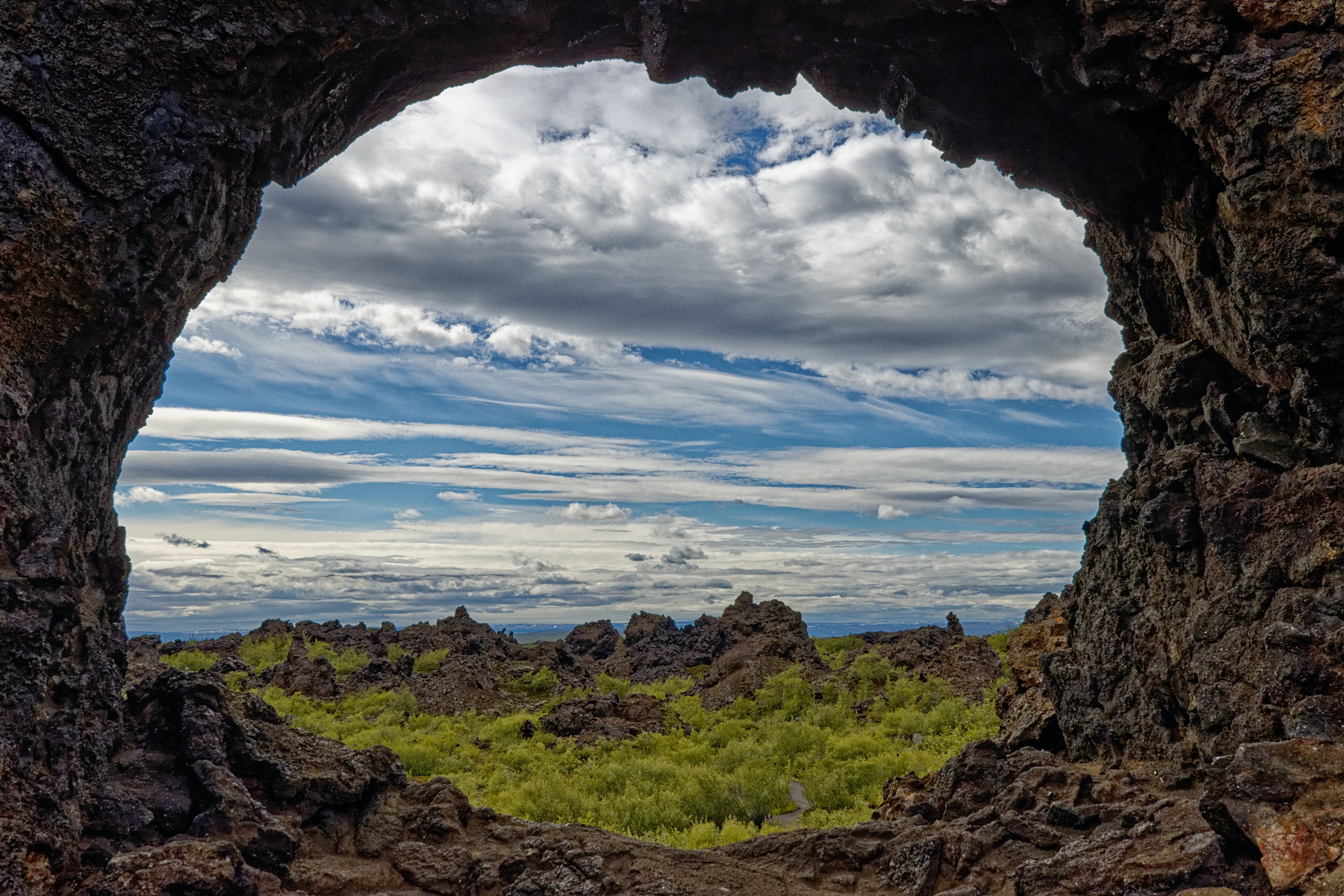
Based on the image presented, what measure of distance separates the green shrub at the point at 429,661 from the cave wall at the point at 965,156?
2888 cm

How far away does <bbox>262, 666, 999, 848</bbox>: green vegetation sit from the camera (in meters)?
16.2

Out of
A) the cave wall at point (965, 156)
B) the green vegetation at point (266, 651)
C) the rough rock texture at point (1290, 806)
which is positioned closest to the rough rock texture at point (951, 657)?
the cave wall at point (965, 156)

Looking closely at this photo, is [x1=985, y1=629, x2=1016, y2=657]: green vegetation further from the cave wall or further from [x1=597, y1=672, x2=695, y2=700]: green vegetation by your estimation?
the cave wall

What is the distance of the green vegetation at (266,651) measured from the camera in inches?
1425

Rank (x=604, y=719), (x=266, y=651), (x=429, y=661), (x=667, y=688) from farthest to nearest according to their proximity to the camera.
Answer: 1. (x=266, y=651)
2. (x=429, y=661)
3. (x=667, y=688)
4. (x=604, y=719)

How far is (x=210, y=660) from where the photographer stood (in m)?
34.5

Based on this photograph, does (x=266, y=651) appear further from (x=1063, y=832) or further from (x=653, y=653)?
(x=1063, y=832)

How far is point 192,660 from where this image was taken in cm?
3397

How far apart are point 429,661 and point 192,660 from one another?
9592 millimetres

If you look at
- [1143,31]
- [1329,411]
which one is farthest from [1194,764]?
[1143,31]

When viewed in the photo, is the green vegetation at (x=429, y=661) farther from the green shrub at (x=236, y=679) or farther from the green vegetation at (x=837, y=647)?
the green vegetation at (x=837, y=647)

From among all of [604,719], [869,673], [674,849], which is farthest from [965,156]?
[869,673]

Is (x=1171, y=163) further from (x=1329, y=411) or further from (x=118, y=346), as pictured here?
(x=118, y=346)

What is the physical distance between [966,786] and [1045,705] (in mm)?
2168
